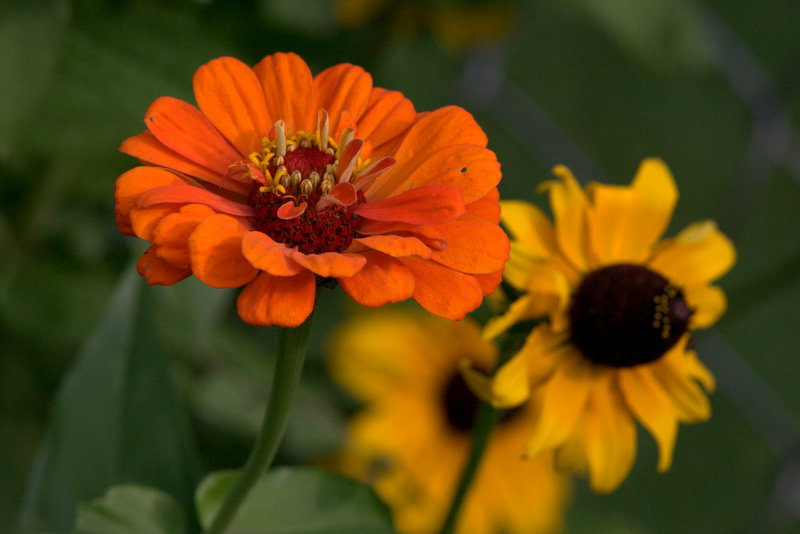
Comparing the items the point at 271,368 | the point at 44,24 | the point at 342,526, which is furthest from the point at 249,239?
the point at 271,368

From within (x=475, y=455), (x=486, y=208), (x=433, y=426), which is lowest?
(x=433, y=426)

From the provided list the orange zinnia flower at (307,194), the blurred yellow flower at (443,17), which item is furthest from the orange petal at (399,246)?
the blurred yellow flower at (443,17)

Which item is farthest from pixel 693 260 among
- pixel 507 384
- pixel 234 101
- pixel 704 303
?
pixel 234 101

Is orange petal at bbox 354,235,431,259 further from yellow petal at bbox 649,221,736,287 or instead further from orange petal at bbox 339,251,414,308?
yellow petal at bbox 649,221,736,287

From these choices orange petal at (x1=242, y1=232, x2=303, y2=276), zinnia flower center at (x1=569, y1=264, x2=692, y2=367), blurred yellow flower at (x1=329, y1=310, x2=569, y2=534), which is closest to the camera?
Answer: orange petal at (x1=242, y1=232, x2=303, y2=276)

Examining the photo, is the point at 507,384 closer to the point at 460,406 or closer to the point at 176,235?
the point at 176,235

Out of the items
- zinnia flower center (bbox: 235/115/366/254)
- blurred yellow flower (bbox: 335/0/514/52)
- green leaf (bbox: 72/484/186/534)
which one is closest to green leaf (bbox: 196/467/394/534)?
green leaf (bbox: 72/484/186/534)
